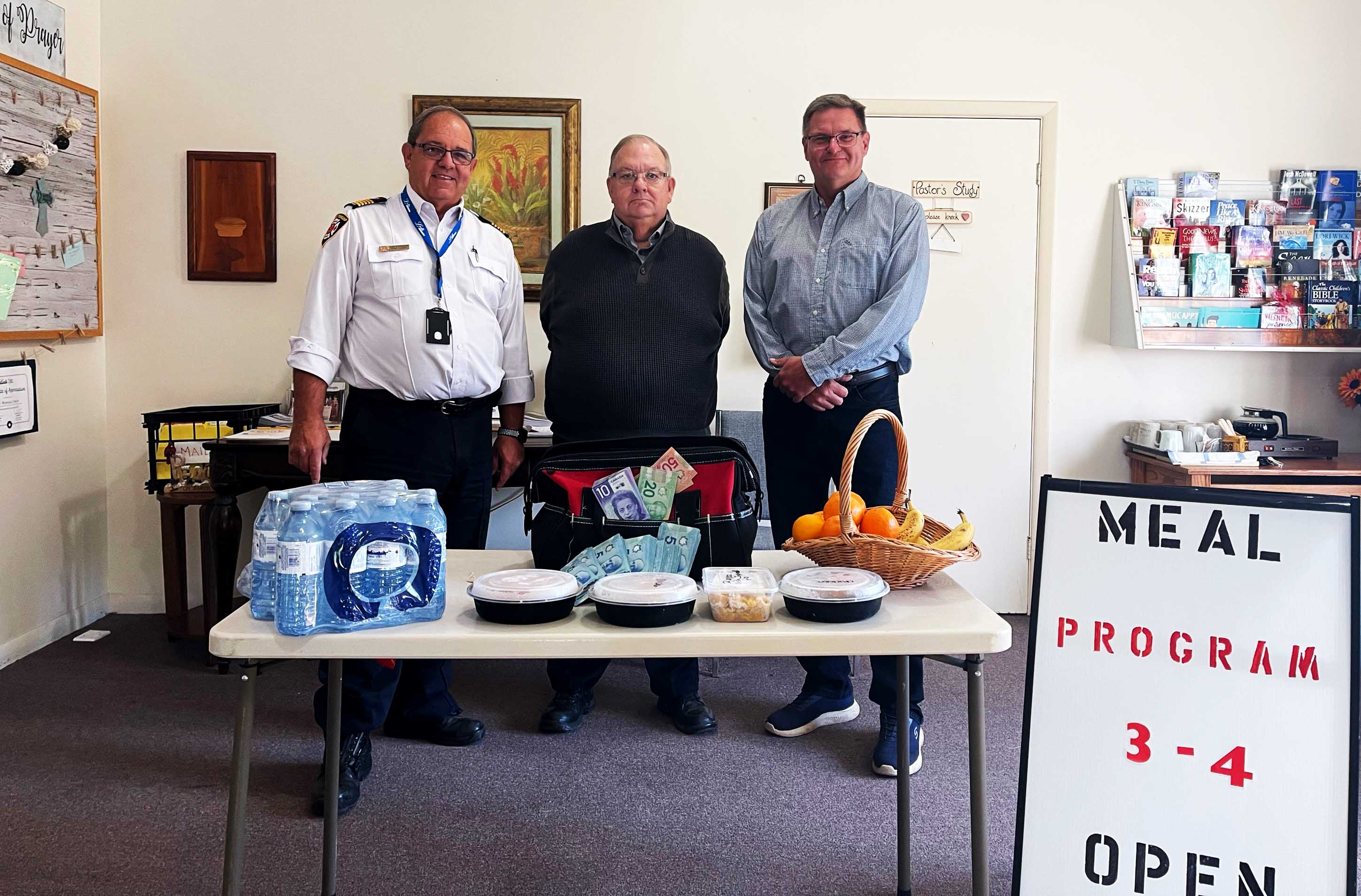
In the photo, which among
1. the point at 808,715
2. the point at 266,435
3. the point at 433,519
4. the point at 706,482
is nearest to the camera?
the point at 433,519

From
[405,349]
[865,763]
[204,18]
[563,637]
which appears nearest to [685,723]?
[865,763]

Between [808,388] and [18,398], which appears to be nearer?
[808,388]

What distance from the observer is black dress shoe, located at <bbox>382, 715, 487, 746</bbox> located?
9.25 feet

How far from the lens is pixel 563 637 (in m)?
1.46

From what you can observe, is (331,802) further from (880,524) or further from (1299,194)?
(1299,194)

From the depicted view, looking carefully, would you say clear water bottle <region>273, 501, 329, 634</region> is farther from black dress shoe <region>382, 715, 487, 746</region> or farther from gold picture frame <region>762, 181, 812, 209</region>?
gold picture frame <region>762, 181, 812, 209</region>

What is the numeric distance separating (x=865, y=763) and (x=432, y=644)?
5.32 feet

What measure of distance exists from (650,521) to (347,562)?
0.57 meters

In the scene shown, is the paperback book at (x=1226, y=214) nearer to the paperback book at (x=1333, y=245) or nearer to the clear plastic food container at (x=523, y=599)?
the paperback book at (x=1333, y=245)

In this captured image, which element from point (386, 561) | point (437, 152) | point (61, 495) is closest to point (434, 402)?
point (437, 152)

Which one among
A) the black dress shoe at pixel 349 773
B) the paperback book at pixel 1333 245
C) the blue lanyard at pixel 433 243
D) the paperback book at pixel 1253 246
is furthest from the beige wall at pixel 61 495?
the paperback book at pixel 1333 245

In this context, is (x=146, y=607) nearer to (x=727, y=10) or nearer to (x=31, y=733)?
(x=31, y=733)

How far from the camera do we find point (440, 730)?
282 centimetres

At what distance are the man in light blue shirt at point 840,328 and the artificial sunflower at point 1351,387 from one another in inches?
93.1
